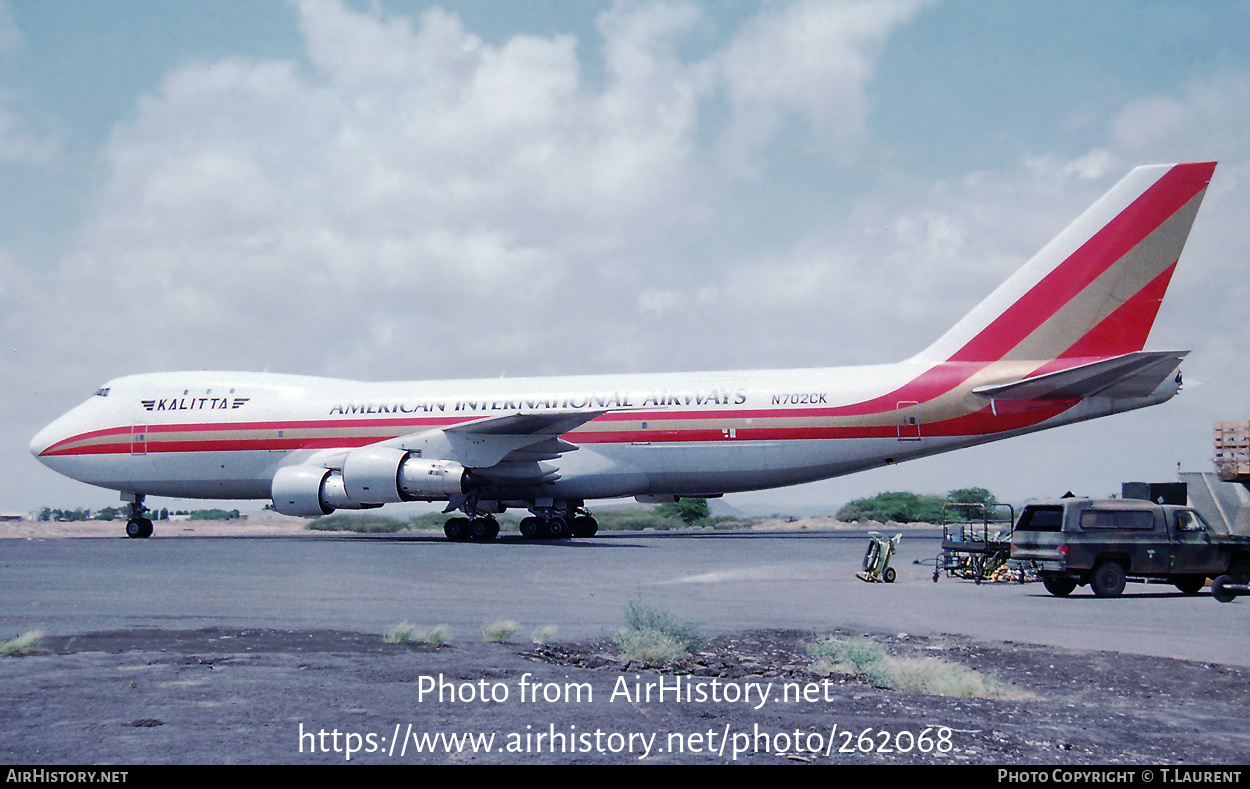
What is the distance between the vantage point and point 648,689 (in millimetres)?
6730

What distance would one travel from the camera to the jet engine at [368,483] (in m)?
23.6

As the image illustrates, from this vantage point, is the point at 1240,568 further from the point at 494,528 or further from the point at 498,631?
the point at 494,528

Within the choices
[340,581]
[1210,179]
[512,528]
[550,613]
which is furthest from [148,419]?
[1210,179]

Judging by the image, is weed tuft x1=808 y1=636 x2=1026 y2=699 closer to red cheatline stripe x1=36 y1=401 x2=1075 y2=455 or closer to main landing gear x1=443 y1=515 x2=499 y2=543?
red cheatline stripe x1=36 y1=401 x2=1075 y2=455

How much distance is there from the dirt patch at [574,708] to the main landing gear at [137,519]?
77.0 ft

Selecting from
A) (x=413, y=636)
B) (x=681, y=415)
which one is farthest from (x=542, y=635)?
(x=681, y=415)

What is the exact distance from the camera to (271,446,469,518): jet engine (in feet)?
77.4

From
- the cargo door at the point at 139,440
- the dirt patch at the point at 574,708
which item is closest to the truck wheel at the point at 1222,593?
the dirt patch at the point at 574,708

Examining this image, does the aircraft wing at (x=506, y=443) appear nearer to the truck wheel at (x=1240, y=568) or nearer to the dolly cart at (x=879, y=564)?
the dolly cart at (x=879, y=564)

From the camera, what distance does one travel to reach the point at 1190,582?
14.0m

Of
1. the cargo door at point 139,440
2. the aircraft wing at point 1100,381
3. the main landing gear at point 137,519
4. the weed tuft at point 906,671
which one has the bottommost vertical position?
the weed tuft at point 906,671

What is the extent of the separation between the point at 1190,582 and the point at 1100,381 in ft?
27.5

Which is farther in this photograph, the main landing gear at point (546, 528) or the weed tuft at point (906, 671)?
the main landing gear at point (546, 528)
